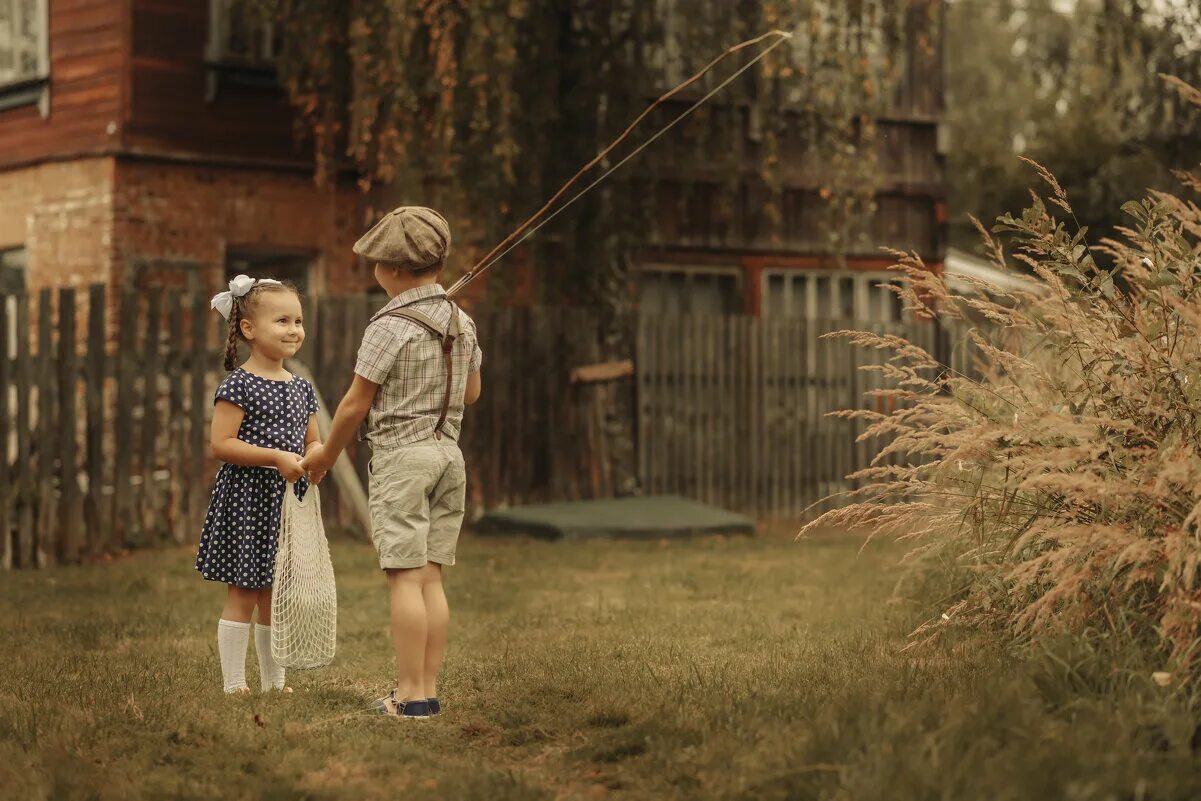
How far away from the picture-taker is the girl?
5945mm

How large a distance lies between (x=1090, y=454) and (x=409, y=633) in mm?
2149

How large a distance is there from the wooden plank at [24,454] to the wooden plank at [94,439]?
349 millimetres

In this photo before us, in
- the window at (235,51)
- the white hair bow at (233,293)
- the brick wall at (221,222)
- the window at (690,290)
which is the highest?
the window at (235,51)

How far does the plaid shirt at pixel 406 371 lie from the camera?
549 centimetres

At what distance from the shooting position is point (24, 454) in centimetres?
1099

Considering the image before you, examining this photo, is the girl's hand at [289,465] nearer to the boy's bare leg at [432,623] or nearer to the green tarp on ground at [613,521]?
the boy's bare leg at [432,623]

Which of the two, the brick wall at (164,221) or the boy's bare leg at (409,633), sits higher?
the brick wall at (164,221)

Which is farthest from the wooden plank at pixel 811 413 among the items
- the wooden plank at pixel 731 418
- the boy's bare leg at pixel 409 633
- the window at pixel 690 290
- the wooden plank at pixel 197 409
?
the boy's bare leg at pixel 409 633

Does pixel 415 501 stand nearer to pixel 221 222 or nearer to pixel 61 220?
pixel 221 222

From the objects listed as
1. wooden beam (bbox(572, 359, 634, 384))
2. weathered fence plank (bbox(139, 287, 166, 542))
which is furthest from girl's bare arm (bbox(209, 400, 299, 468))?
wooden beam (bbox(572, 359, 634, 384))

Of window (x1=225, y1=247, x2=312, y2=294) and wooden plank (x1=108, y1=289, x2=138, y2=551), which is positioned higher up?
window (x1=225, y1=247, x2=312, y2=294)

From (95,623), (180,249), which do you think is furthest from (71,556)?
(180,249)

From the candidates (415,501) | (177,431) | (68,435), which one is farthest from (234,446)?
(177,431)

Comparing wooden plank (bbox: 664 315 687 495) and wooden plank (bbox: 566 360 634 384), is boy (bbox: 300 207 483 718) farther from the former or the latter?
wooden plank (bbox: 664 315 687 495)
